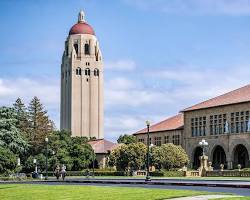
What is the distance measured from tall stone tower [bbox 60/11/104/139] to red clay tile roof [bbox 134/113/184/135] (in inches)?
1833

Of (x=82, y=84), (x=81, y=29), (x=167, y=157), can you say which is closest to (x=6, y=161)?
(x=167, y=157)

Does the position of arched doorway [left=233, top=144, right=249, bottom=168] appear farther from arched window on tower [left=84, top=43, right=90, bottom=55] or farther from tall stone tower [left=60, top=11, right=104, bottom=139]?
arched window on tower [left=84, top=43, right=90, bottom=55]

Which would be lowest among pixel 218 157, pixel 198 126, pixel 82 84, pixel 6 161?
pixel 6 161

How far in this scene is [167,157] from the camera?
82.2 m

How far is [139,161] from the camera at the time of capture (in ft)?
275

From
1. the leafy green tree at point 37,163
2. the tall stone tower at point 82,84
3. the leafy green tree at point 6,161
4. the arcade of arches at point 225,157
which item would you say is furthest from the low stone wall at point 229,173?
the tall stone tower at point 82,84

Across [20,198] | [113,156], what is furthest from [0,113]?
[20,198]

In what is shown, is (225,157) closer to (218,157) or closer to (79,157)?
(218,157)

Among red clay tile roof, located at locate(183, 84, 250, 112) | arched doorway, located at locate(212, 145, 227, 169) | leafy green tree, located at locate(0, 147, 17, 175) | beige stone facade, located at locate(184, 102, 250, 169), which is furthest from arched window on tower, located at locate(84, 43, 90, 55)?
leafy green tree, located at locate(0, 147, 17, 175)

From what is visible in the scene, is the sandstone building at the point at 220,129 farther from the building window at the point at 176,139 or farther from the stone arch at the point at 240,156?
the building window at the point at 176,139

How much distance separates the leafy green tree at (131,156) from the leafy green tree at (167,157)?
1682mm

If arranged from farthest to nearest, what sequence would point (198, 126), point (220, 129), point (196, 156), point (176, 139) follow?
point (176, 139) → point (196, 156) → point (198, 126) → point (220, 129)

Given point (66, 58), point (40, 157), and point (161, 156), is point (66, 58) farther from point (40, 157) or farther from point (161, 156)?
point (161, 156)

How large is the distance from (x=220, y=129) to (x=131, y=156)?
52.1 feet
